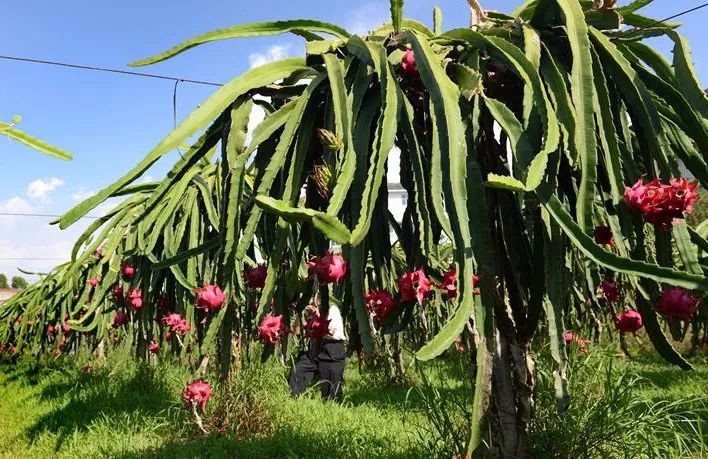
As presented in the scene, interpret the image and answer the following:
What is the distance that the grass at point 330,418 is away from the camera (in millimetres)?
2699

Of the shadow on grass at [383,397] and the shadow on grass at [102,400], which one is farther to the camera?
the shadow on grass at [383,397]

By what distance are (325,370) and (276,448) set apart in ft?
5.46

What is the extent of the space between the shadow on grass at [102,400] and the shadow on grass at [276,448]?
2.89 ft

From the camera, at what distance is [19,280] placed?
37531mm

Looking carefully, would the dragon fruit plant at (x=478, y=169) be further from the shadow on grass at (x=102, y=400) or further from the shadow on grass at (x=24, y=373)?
the shadow on grass at (x=24, y=373)

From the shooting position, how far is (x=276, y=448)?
3.65 metres

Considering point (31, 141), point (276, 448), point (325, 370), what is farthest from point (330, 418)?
point (31, 141)

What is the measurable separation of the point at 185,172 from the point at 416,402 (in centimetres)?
378

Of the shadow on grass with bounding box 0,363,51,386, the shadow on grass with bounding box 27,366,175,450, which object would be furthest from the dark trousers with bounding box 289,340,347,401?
the shadow on grass with bounding box 0,363,51,386

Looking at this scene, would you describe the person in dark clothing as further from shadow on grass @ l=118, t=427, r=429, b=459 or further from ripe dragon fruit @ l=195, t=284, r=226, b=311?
ripe dragon fruit @ l=195, t=284, r=226, b=311

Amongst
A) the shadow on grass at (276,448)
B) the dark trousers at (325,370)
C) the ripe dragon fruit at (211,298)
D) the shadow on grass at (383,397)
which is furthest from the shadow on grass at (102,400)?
the ripe dragon fruit at (211,298)

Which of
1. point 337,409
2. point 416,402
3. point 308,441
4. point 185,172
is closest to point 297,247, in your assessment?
point 185,172

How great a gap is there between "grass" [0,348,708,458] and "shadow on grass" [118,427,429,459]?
10 mm

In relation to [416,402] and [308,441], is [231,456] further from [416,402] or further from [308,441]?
[416,402]
